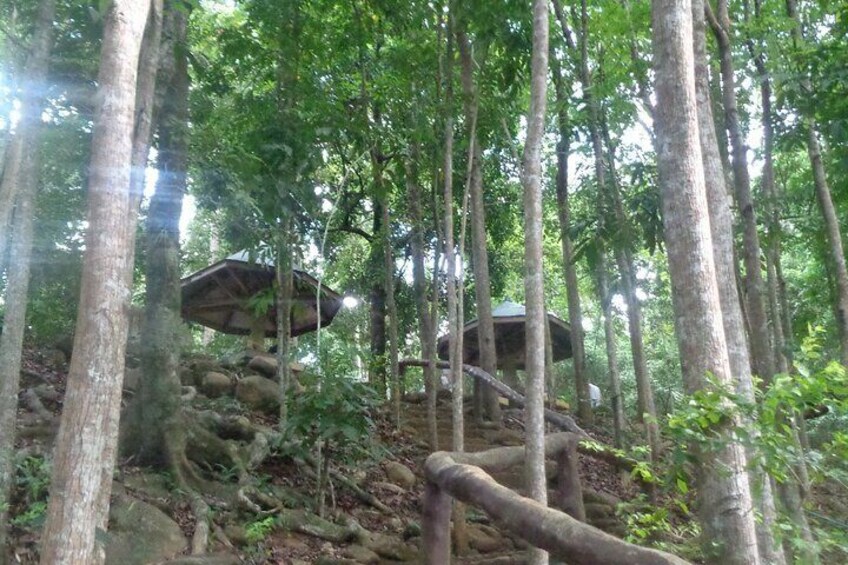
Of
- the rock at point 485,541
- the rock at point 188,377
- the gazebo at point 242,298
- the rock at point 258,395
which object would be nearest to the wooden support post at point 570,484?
the rock at point 485,541

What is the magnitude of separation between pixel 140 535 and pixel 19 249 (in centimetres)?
270

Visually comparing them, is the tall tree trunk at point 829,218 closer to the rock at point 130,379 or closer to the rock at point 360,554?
the rock at point 360,554

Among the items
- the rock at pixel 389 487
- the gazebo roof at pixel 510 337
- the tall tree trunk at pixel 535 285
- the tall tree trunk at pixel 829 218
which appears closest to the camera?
the tall tree trunk at pixel 535 285

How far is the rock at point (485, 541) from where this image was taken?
796 cm

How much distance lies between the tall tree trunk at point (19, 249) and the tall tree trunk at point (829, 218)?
318 inches

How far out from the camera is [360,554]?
7.49 metres

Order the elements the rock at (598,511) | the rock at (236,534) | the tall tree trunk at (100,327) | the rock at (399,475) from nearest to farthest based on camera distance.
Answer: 1. the tall tree trunk at (100,327)
2. the rock at (236,534)
3. the rock at (598,511)
4. the rock at (399,475)

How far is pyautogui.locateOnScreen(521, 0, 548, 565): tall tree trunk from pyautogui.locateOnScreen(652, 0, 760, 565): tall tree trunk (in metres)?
1.71

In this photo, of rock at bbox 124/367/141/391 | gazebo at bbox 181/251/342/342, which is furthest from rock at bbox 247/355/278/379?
rock at bbox 124/367/141/391

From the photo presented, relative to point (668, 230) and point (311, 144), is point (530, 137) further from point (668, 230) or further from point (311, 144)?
point (311, 144)

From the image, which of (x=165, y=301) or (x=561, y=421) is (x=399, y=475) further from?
(x=165, y=301)

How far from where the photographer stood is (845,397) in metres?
3.27

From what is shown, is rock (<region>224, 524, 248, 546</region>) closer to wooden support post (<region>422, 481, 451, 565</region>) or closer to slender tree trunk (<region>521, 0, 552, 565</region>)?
wooden support post (<region>422, 481, 451, 565</region>)

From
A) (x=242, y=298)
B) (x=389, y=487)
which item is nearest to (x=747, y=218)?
(x=389, y=487)
